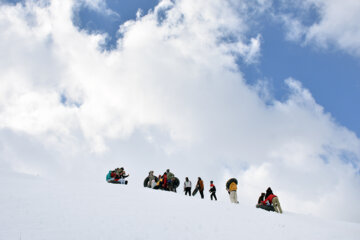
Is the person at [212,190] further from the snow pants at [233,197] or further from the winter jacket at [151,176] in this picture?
the winter jacket at [151,176]

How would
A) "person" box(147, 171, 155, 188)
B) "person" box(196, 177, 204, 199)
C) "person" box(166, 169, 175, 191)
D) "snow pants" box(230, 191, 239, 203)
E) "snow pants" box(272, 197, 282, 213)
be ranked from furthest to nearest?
1. "person" box(147, 171, 155, 188)
2. "person" box(166, 169, 175, 191)
3. "person" box(196, 177, 204, 199)
4. "snow pants" box(230, 191, 239, 203)
5. "snow pants" box(272, 197, 282, 213)

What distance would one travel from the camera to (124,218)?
11.4m

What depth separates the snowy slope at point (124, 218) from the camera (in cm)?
964

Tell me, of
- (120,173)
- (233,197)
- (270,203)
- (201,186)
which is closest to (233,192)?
(233,197)

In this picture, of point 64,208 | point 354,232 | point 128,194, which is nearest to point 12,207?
point 64,208

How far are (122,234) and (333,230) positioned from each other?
9.99 meters

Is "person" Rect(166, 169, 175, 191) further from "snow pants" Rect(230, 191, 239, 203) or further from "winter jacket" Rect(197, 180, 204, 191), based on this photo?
"snow pants" Rect(230, 191, 239, 203)

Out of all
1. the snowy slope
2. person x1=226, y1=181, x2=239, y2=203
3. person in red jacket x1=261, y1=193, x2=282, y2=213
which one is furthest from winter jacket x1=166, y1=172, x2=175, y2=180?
person in red jacket x1=261, y1=193, x2=282, y2=213

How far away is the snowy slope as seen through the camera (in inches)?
380

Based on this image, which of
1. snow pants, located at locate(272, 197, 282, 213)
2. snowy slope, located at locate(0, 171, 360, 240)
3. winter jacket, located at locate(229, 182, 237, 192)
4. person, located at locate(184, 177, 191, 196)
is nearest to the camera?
snowy slope, located at locate(0, 171, 360, 240)

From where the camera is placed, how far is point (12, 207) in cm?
1114

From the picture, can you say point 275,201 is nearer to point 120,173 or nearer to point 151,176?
point 151,176

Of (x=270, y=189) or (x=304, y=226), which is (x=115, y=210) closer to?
(x=304, y=226)

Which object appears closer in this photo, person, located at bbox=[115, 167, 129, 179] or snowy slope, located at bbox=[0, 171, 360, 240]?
snowy slope, located at bbox=[0, 171, 360, 240]
